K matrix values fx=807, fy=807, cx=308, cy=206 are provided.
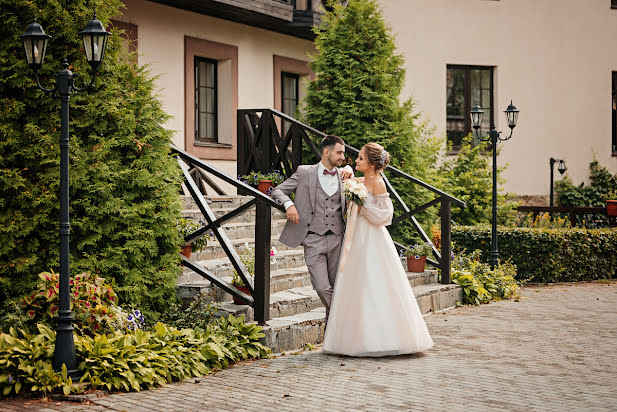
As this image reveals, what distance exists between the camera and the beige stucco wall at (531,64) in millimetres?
19734

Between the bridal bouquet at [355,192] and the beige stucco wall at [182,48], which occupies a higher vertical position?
the beige stucco wall at [182,48]

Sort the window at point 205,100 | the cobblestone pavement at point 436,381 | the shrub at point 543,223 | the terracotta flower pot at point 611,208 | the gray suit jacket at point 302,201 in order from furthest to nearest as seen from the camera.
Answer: the terracotta flower pot at point 611,208 → the shrub at point 543,223 → the window at point 205,100 → the gray suit jacket at point 302,201 → the cobblestone pavement at point 436,381

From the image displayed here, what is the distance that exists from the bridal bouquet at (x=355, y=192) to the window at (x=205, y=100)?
7490 millimetres

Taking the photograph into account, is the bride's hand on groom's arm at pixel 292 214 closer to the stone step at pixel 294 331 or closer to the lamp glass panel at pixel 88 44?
the stone step at pixel 294 331

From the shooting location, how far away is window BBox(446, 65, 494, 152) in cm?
2025

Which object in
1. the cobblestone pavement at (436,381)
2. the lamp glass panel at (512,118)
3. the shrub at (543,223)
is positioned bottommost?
the cobblestone pavement at (436,381)

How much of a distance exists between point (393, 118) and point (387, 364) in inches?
274

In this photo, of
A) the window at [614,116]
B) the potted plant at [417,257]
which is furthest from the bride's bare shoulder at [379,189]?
the window at [614,116]

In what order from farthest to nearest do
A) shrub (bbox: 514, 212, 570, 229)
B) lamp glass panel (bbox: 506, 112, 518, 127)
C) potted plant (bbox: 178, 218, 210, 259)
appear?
shrub (bbox: 514, 212, 570, 229), lamp glass panel (bbox: 506, 112, 518, 127), potted plant (bbox: 178, 218, 210, 259)

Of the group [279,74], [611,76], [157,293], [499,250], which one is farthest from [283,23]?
[611,76]

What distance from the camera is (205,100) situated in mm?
14898

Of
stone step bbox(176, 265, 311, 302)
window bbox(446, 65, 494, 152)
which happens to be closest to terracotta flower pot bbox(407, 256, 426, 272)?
stone step bbox(176, 265, 311, 302)

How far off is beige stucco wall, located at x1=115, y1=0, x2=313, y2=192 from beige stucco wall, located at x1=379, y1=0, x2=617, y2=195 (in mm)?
4157

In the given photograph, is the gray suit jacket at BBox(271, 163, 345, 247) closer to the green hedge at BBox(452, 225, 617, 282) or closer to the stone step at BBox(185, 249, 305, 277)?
the stone step at BBox(185, 249, 305, 277)
